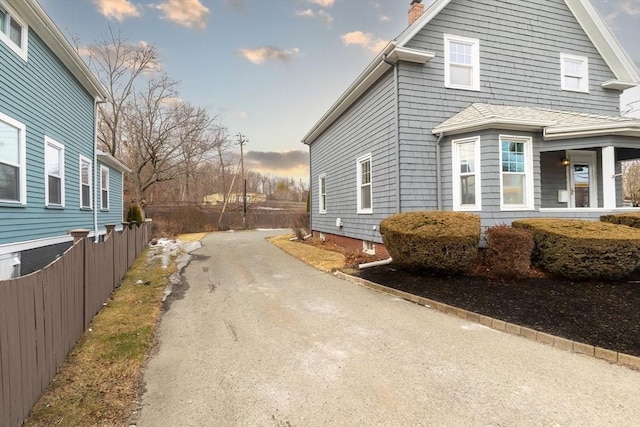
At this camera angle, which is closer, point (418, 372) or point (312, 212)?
point (418, 372)

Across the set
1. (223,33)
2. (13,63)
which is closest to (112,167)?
(223,33)

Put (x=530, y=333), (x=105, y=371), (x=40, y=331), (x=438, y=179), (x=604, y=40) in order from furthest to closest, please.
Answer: (x=604, y=40)
(x=438, y=179)
(x=530, y=333)
(x=105, y=371)
(x=40, y=331)

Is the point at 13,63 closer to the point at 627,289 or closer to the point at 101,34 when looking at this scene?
the point at 627,289

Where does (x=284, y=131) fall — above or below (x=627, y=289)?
above

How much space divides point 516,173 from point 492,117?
1632 mm

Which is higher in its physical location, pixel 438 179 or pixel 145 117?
pixel 145 117

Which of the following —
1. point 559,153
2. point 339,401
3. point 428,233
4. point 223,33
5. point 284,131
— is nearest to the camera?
point 339,401

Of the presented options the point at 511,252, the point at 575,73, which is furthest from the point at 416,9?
the point at 511,252

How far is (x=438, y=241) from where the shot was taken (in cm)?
664

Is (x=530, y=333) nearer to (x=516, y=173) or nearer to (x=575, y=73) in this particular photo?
(x=516, y=173)

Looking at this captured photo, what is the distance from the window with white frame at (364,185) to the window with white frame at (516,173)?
3.69 metres

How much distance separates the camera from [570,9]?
1052 centimetres

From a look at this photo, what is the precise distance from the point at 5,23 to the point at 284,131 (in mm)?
17376

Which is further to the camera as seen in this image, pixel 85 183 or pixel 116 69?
pixel 116 69
